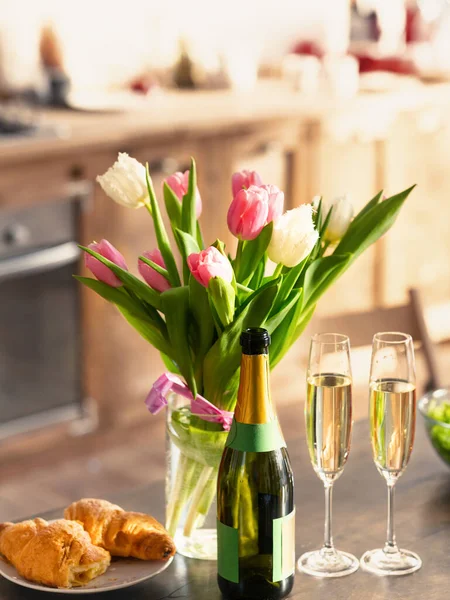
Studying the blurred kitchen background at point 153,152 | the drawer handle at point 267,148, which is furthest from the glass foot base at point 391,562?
the drawer handle at point 267,148

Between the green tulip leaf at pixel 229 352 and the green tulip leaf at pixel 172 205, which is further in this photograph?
the green tulip leaf at pixel 172 205

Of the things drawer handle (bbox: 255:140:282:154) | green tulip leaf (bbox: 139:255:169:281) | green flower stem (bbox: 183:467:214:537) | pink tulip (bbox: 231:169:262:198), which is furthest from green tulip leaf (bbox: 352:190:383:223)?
drawer handle (bbox: 255:140:282:154)

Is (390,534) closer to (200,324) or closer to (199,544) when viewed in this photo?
(199,544)

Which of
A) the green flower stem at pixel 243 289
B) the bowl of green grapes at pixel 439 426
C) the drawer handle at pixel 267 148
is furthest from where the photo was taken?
the drawer handle at pixel 267 148

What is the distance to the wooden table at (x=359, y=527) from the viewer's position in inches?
45.1

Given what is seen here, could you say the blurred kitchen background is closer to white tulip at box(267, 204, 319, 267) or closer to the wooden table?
the wooden table

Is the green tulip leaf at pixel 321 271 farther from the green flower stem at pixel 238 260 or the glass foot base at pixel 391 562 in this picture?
the glass foot base at pixel 391 562

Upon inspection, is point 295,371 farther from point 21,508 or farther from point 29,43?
point 29,43

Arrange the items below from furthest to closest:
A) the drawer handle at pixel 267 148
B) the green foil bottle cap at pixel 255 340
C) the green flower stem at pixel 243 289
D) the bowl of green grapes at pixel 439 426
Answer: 1. the drawer handle at pixel 267 148
2. the bowl of green grapes at pixel 439 426
3. the green flower stem at pixel 243 289
4. the green foil bottle cap at pixel 255 340

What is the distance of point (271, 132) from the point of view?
3367 mm

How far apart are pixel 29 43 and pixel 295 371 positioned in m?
1.42

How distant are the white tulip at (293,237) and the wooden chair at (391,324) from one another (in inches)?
29.1

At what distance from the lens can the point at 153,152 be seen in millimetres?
3072

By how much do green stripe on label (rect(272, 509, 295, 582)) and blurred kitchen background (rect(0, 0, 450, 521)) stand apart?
1.02m
